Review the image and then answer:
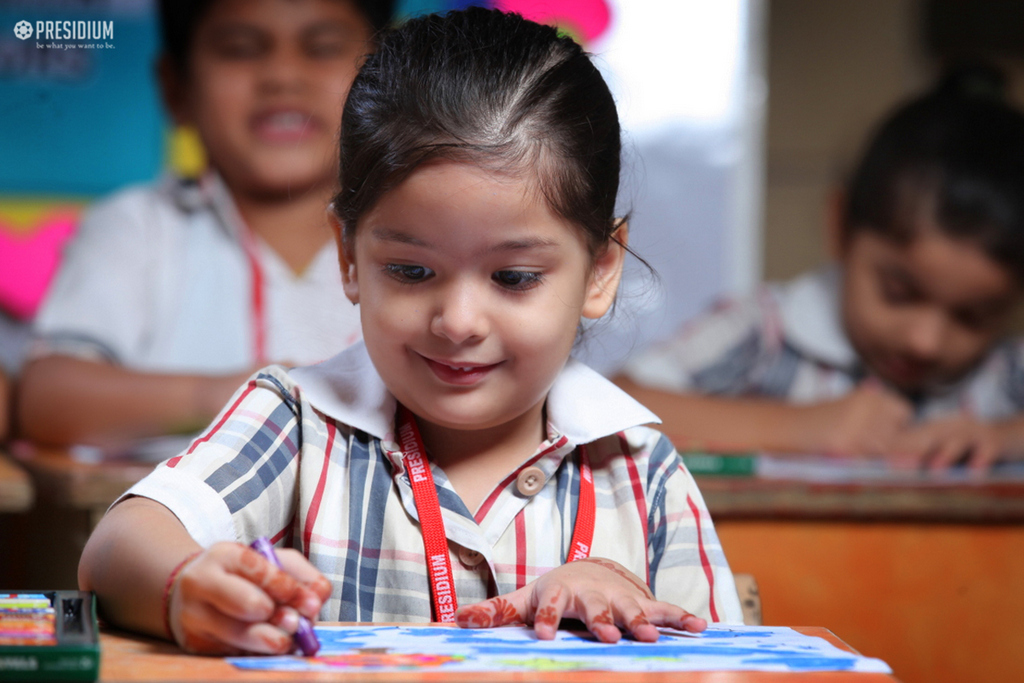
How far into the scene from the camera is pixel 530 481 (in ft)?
2.71

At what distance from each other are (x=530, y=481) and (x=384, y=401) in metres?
0.14

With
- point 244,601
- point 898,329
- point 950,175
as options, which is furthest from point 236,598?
point 950,175

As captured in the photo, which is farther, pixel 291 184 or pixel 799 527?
pixel 291 184

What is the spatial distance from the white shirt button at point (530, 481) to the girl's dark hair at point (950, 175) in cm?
135

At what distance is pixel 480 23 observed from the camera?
824 mm

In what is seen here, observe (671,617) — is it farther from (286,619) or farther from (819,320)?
(819,320)

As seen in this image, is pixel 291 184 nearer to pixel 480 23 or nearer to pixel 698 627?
pixel 480 23

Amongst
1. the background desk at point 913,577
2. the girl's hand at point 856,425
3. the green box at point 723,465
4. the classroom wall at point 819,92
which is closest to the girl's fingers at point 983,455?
the girl's hand at point 856,425

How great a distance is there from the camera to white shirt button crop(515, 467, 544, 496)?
82cm

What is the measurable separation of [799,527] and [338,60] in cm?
126

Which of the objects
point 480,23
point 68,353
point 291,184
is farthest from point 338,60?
point 480,23

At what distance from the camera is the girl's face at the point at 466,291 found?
0.73 metres

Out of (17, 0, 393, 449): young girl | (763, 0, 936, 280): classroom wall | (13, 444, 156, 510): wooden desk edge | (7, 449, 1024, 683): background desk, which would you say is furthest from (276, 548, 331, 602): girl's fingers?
(763, 0, 936, 280): classroom wall

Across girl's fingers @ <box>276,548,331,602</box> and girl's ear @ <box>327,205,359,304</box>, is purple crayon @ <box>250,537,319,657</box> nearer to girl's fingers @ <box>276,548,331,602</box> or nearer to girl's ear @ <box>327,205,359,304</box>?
girl's fingers @ <box>276,548,331,602</box>
